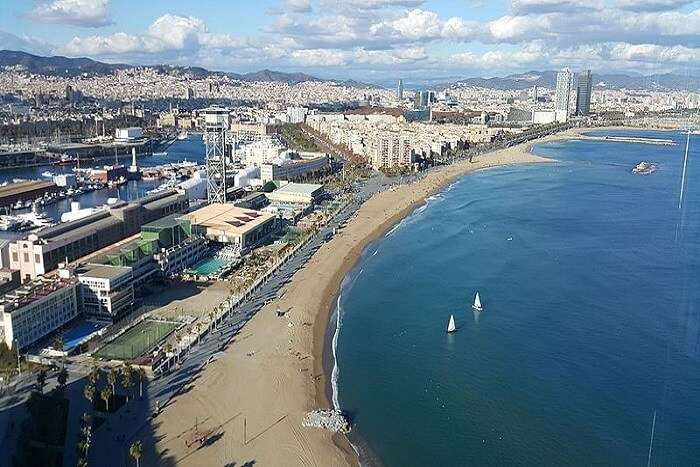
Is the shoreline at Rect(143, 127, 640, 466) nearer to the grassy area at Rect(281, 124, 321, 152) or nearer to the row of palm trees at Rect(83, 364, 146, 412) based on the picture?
the row of palm trees at Rect(83, 364, 146, 412)

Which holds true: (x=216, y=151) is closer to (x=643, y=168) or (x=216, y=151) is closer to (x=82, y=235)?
(x=82, y=235)

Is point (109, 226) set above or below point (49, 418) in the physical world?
above

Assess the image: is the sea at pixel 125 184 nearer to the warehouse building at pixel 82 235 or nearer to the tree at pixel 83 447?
the warehouse building at pixel 82 235

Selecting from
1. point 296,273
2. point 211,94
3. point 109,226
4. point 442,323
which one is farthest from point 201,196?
point 211,94

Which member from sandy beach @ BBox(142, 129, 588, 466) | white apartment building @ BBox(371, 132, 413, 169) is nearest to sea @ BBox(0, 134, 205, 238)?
sandy beach @ BBox(142, 129, 588, 466)

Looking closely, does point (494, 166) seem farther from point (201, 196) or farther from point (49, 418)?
point (49, 418)

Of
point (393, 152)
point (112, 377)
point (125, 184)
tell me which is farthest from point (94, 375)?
point (393, 152)
